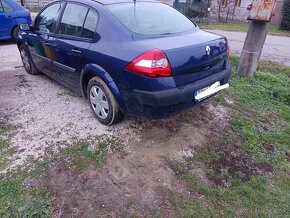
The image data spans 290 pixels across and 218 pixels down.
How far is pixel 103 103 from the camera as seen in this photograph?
3.50 metres

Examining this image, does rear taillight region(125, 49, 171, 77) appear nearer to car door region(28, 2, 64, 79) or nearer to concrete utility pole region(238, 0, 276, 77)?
car door region(28, 2, 64, 79)

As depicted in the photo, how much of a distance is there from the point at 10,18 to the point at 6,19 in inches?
4.6

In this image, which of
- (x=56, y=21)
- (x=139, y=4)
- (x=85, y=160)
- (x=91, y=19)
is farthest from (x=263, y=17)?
(x=85, y=160)

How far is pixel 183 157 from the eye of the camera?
122 inches

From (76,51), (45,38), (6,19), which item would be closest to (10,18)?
(6,19)

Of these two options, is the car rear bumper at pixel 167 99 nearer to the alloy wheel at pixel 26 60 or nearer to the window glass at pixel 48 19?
the window glass at pixel 48 19

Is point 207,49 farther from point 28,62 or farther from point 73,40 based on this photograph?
point 28,62

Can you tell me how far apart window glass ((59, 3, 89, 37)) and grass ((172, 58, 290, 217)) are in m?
2.23

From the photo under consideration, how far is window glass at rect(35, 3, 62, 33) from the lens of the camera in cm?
409

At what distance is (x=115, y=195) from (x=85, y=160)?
2.02 ft

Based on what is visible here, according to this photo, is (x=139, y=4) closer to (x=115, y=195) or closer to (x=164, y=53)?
(x=164, y=53)

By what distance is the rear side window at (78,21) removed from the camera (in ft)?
11.1

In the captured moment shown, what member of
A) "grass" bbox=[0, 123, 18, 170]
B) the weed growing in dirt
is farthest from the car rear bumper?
"grass" bbox=[0, 123, 18, 170]

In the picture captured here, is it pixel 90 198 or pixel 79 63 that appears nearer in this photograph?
pixel 90 198
